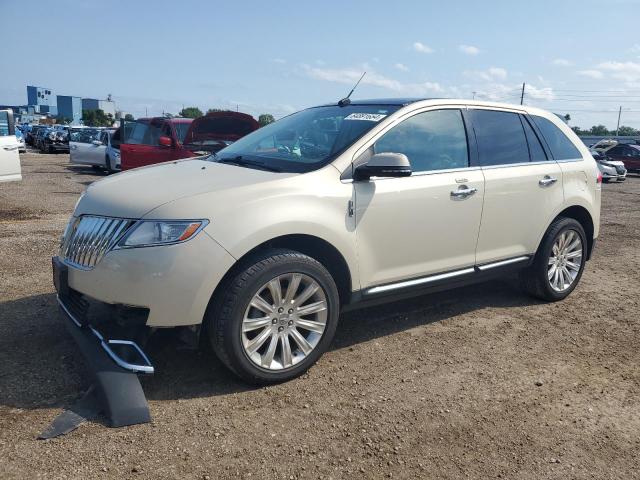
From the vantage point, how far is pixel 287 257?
129 inches

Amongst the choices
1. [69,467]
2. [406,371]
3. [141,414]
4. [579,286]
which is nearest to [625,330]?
[579,286]

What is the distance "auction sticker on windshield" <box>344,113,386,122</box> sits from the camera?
3963mm

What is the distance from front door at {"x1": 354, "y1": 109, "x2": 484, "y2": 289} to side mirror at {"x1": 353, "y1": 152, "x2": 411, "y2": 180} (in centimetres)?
10

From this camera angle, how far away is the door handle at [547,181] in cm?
479

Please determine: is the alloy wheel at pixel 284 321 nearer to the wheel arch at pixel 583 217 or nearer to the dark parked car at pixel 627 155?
the wheel arch at pixel 583 217

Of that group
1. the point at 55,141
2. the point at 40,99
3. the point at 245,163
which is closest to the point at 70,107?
the point at 40,99

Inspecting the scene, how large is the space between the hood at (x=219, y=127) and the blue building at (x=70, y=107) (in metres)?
149

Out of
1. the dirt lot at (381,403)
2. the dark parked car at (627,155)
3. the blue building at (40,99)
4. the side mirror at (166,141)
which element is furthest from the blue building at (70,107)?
the dirt lot at (381,403)

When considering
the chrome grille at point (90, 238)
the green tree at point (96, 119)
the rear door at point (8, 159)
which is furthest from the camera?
the green tree at point (96, 119)

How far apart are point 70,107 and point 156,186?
163m

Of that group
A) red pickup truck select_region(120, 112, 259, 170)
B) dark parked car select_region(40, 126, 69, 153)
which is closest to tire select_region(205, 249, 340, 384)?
red pickup truck select_region(120, 112, 259, 170)

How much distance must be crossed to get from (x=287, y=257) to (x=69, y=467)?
1.54 metres

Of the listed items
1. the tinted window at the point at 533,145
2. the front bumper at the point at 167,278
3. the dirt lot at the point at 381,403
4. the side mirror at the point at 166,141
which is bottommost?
the dirt lot at the point at 381,403

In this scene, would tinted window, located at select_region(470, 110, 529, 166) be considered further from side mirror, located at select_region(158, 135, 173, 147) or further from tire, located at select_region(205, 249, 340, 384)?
side mirror, located at select_region(158, 135, 173, 147)
